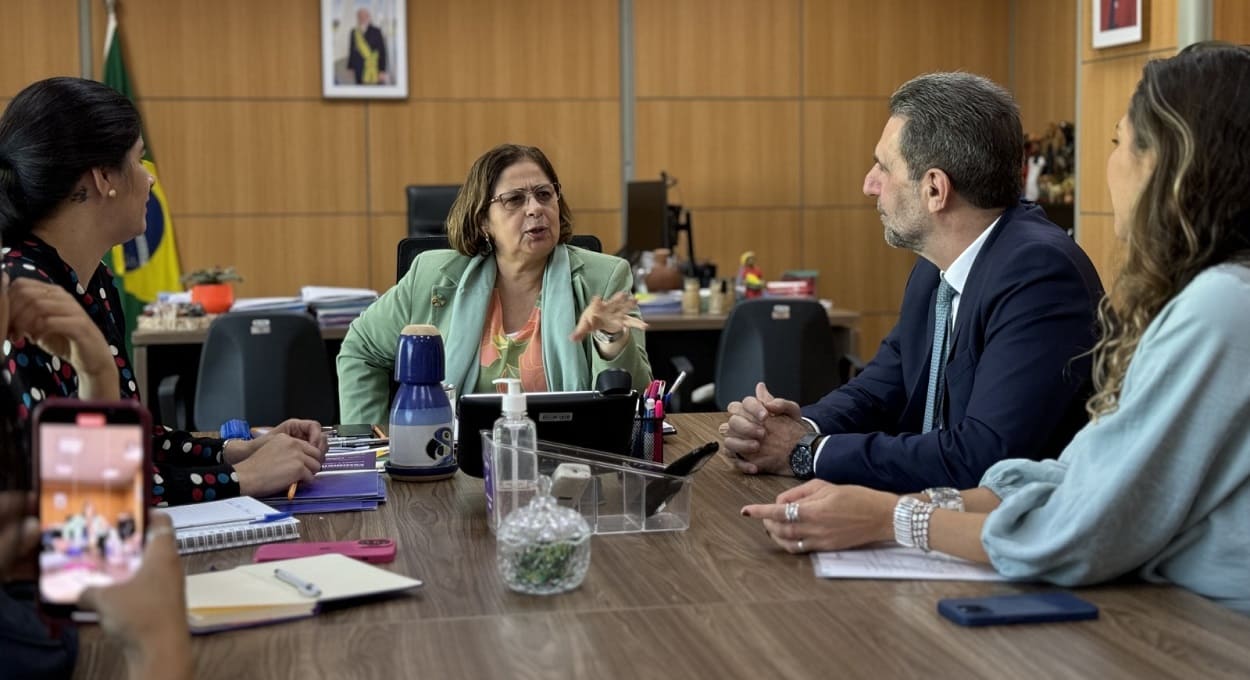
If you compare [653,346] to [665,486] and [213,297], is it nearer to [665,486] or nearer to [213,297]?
[213,297]

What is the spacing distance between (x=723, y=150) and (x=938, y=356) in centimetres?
553

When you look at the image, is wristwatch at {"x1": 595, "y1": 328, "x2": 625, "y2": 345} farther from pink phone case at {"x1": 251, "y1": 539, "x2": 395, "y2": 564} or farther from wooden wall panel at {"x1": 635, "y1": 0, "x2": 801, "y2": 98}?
wooden wall panel at {"x1": 635, "y1": 0, "x2": 801, "y2": 98}

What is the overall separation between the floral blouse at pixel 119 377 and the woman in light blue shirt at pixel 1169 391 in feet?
3.75

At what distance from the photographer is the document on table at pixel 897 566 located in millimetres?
1678

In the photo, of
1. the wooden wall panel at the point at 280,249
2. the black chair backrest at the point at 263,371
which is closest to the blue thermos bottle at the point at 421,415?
the black chair backrest at the point at 263,371

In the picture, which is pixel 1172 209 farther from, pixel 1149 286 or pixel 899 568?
pixel 899 568

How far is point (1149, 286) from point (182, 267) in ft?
21.9

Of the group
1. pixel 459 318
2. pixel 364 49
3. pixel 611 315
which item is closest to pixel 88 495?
pixel 611 315

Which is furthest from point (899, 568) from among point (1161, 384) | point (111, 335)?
point (111, 335)

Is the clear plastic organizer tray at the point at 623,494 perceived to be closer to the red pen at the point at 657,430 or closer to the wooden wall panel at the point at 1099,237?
the red pen at the point at 657,430

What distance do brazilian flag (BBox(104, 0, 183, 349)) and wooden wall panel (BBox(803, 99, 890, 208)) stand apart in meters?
3.69

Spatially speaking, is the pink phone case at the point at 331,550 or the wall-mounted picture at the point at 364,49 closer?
the pink phone case at the point at 331,550

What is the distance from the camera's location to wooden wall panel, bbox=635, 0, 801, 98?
777cm

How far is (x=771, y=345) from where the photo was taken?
513 cm
